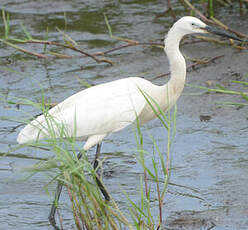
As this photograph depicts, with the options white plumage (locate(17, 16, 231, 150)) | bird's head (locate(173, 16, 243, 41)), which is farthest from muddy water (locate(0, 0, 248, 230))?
bird's head (locate(173, 16, 243, 41))

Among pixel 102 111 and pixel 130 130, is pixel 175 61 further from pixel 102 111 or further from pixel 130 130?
pixel 130 130

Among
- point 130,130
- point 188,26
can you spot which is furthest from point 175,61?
point 130,130

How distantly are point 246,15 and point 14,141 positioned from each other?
4.01 metres

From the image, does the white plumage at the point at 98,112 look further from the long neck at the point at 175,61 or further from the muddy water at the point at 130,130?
the muddy water at the point at 130,130

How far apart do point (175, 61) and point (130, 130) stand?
1.22 metres

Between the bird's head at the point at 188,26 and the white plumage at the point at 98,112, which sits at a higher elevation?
the bird's head at the point at 188,26

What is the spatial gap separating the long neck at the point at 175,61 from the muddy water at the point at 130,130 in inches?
12.3

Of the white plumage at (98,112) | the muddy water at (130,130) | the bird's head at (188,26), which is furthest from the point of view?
the bird's head at (188,26)

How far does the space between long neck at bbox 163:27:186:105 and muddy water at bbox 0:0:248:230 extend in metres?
0.31

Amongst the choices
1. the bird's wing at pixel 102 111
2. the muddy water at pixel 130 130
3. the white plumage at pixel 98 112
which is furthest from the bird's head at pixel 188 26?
the bird's wing at pixel 102 111

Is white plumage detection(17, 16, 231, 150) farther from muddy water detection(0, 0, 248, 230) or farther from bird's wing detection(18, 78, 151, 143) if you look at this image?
muddy water detection(0, 0, 248, 230)

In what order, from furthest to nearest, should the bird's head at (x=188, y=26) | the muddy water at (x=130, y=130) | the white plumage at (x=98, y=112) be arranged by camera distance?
1. the bird's head at (x=188, y=26)
2. the white plumage at (x=98, y=112)
3. the muddy water at (x=130, y=130)

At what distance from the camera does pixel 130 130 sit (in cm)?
606

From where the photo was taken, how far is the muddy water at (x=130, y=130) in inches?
180
